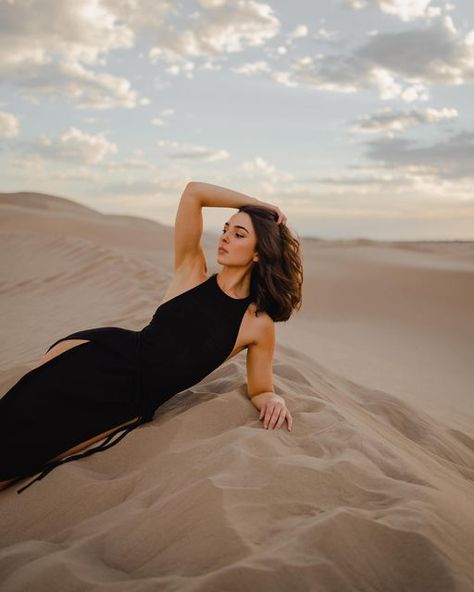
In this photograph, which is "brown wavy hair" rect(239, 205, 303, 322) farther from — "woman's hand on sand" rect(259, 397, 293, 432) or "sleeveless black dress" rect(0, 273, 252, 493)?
"woman's hand on sand" rect(259, 397, 293, 432)

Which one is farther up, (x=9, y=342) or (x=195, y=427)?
(x=195, y=427)

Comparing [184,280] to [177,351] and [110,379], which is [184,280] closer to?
[177,351]

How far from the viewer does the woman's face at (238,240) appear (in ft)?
10.0

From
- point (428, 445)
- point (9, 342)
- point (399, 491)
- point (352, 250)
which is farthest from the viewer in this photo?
point (352, 250)

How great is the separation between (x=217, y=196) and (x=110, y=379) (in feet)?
3.59

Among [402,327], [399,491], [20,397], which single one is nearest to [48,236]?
[402,327]

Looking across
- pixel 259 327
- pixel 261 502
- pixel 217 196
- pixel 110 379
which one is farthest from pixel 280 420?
pixel 217 196

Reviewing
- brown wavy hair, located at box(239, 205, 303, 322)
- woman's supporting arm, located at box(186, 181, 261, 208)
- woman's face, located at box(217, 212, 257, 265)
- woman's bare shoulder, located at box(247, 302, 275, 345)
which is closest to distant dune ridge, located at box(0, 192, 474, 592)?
woman's bare shoulder, located at box(247, 302, 275, 345)

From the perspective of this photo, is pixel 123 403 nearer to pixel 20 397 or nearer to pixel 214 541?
pixel 20 397

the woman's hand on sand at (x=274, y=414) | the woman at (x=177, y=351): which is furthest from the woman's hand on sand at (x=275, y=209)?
the woman's hand on sand at (x=274, y=414)

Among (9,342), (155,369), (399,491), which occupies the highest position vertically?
(155,369)

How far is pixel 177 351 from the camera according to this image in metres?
2.96

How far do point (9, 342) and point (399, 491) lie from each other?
5449 mm

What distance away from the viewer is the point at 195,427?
2.80 m
